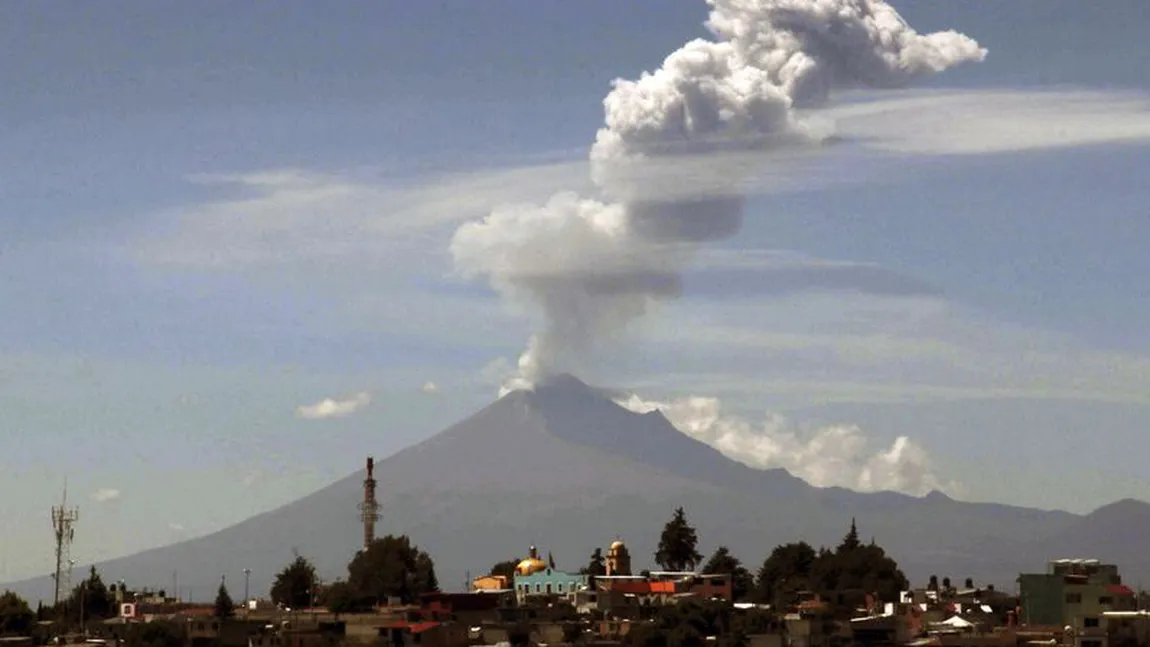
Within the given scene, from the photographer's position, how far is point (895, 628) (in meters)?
151

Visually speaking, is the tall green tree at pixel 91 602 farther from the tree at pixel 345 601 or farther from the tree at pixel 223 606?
the tree at pixel 345 601

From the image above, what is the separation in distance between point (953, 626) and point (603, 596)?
31182 millimetres

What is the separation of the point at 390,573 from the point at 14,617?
1110 inches

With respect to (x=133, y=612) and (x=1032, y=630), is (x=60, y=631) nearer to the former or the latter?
(x=133, y=612)

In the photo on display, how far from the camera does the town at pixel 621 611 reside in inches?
5886

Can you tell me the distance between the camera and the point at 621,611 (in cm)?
16700

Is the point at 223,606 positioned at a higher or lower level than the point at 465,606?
higher

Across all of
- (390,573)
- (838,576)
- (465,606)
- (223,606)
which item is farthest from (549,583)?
(223,606)

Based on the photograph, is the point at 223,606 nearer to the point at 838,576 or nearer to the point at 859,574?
the point at 838,576

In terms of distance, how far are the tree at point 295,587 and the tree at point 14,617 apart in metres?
23.2

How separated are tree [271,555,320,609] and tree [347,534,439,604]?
5661 millimetres

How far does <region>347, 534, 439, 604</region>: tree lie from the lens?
182m

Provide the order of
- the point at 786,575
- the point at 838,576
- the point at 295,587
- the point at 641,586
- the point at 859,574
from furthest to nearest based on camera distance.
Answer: the point at 786,575 < the point at 295,587 < the point at 838,576 < the point at 859,574 < the point at 641,586

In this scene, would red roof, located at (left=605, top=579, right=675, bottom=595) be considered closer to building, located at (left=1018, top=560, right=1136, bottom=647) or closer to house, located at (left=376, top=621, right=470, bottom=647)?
building, located at (left=1018, top=560, right=1136, bottom=647)
